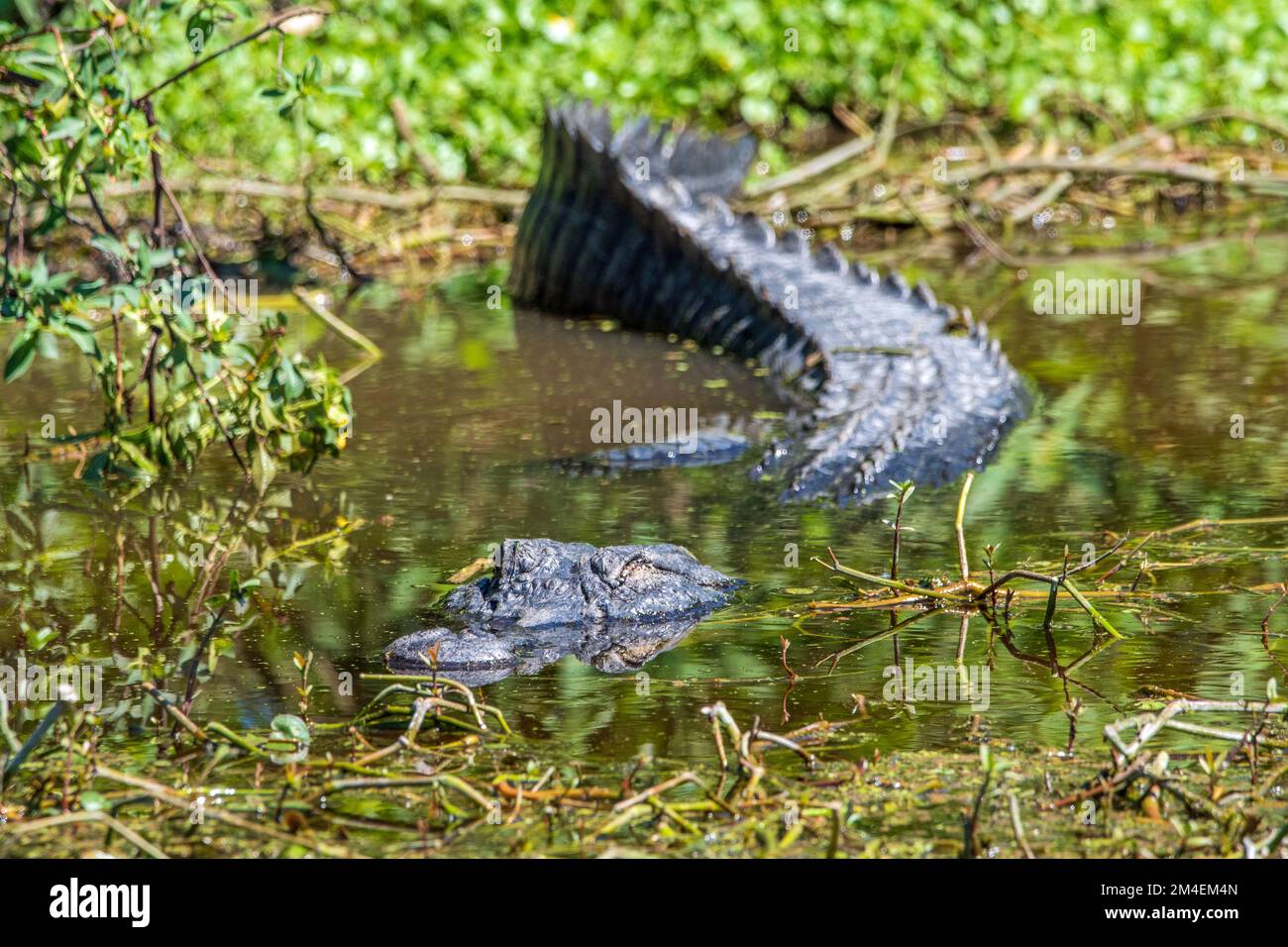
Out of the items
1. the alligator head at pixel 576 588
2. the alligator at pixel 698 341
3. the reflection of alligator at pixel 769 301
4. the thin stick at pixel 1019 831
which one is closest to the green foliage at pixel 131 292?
the alligator at pixel 698 341

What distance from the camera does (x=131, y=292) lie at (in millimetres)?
4352

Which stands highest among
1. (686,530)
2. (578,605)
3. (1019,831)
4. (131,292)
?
(131,292)

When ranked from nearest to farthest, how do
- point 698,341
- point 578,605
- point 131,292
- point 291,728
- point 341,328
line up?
point 291,728, point 578,605, point 131,292, point 341,328, point 698,341

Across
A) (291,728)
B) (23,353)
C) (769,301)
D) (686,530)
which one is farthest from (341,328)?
(291,728)

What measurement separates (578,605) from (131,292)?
5.11 feet

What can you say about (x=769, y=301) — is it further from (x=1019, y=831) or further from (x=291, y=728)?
(x=1019, y=831)

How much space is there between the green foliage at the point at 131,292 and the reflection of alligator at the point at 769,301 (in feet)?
4.73

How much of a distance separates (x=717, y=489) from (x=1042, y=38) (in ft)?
21.9

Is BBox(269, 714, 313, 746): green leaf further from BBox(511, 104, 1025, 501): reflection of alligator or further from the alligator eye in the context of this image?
BBox(511, 104, 1025, 501): reflection of alligator

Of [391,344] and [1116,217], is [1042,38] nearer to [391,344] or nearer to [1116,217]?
[1116,217]

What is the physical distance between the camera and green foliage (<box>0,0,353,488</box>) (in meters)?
4.27

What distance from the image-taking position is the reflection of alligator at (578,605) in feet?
11.6

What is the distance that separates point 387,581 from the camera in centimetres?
408

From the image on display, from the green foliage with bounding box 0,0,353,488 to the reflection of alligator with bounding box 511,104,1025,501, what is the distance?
1440 mm
